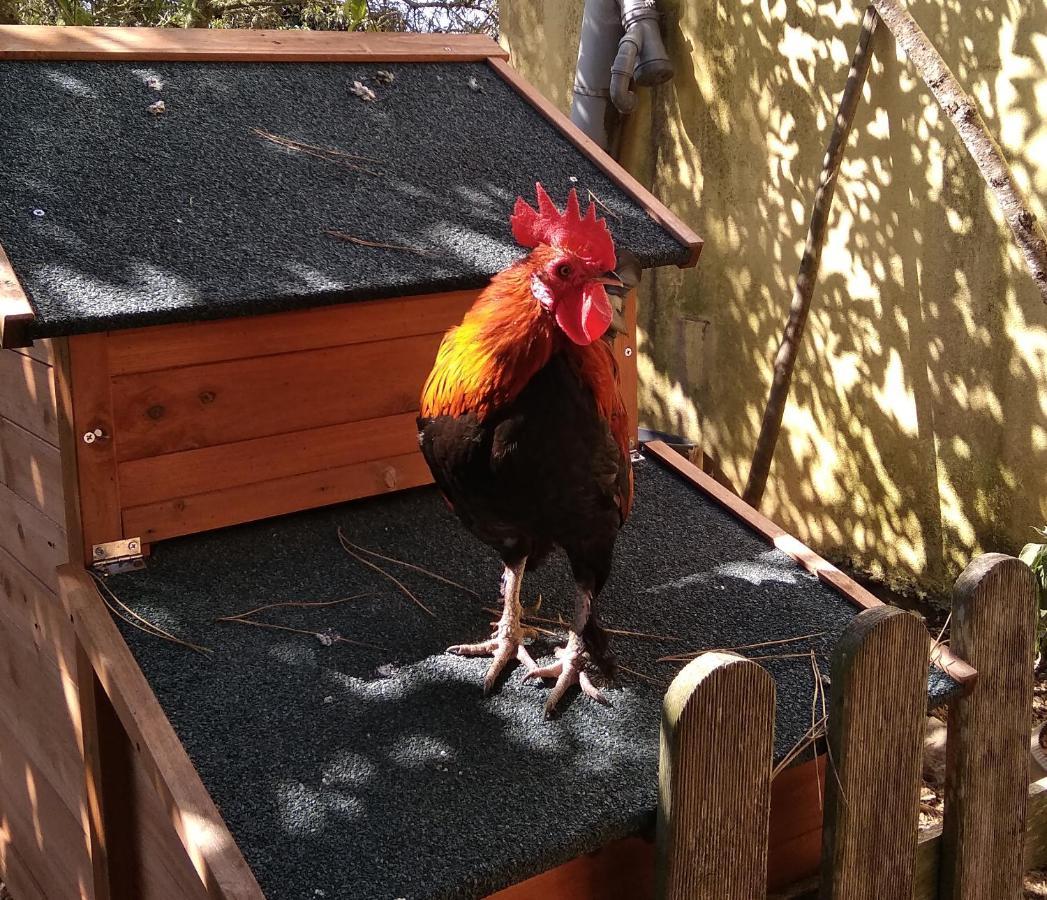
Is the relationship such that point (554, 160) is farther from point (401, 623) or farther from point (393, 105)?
point (401, 623)

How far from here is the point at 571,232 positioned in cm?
220

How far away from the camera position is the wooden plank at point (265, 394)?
99.7 inches

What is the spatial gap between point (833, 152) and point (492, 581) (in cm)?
293

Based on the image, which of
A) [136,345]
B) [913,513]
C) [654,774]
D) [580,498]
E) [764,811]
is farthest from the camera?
[913,513]

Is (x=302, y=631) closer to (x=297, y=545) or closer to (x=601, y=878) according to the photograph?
(x=297, y=545)

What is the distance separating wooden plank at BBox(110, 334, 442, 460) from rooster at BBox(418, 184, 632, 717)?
1.81ft

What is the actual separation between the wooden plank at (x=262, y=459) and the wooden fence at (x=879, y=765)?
1412mm

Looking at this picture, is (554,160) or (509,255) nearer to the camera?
(509,255)

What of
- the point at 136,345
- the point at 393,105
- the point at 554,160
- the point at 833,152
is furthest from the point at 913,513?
the point at 136,345

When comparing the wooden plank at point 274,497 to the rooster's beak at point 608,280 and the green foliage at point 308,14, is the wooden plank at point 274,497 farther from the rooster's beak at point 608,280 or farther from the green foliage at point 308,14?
the green foliage at point 308,14

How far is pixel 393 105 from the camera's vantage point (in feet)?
11.2

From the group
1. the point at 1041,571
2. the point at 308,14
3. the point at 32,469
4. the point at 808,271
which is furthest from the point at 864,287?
the point at 308,14

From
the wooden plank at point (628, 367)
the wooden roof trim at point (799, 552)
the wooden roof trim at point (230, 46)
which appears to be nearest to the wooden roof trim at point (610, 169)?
the wooden roof trim at point (230, 46)

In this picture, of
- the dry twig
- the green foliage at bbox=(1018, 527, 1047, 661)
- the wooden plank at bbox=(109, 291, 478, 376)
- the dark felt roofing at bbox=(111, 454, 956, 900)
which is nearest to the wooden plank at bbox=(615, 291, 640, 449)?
the dark felt roofing at bbox=(111, 454, 956, 900)
